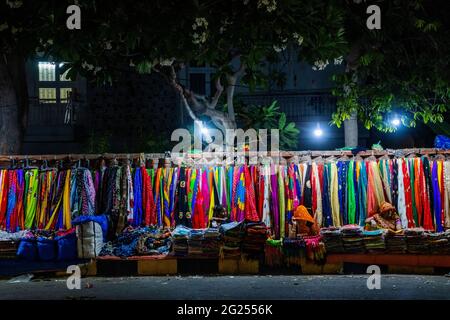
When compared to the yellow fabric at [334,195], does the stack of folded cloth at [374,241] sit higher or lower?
→ lower

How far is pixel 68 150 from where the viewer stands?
54.9 feet

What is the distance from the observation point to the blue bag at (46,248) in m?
10.8

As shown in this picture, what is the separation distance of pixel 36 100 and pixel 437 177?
10.6 m

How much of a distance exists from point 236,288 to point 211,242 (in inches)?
54.4

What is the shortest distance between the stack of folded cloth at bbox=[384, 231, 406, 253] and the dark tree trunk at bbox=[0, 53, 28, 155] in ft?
23.6

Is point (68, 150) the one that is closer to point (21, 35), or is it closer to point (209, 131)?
point (209, 131)

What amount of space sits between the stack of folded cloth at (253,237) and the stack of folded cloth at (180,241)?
38.7 inches

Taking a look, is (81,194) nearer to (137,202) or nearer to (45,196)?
(45,196)

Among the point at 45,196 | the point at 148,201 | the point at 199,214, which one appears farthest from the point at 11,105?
the point at 199,214

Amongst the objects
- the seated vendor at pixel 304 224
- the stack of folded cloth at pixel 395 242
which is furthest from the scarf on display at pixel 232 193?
the stack of folded cloth at pixel 395 242

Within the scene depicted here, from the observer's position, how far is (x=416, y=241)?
10.6m

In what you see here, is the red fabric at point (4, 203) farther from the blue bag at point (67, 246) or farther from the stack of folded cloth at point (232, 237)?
the stack of folded cloth at point (232, 237)
